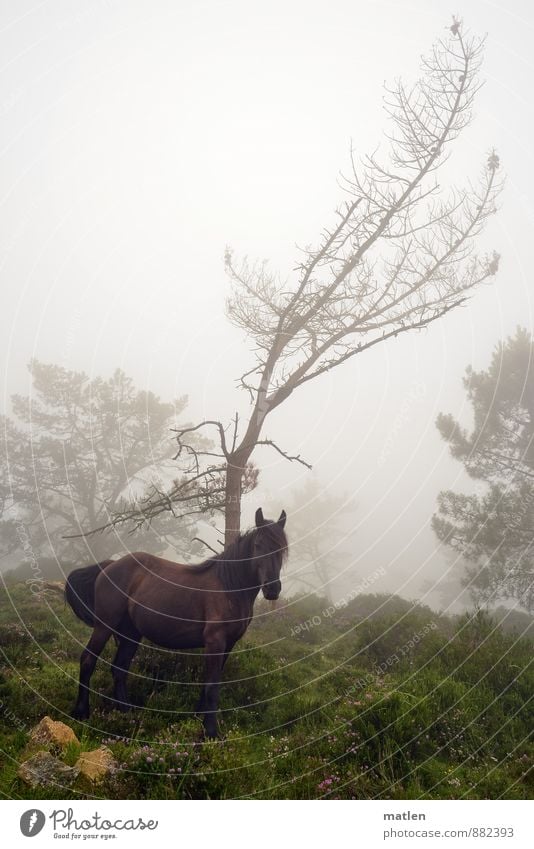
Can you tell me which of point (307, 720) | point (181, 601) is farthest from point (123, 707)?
point (307, 720)

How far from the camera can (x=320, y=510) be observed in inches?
1639

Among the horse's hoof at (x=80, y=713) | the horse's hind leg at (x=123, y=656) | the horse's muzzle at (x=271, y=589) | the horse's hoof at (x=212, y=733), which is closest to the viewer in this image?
the horse's muzzle at (x=271, y=589)

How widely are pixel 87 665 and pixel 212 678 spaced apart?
5.86 feet

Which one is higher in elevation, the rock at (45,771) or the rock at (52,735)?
the rock at (52,735)

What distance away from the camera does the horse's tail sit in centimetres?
620

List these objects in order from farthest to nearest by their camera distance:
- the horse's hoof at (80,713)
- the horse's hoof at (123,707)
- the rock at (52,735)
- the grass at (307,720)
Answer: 1. the horse's hoof at (123,707)
2. the horse's hoof at (80,713)
3. the rock at (52,735)
4. the grass at (307,720)

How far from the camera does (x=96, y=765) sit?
13.0 ft

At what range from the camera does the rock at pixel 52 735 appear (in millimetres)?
4258

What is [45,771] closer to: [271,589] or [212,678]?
[212,678]

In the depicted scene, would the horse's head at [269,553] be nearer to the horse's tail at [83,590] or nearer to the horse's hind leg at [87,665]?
the horse's hind leg at [87,665]

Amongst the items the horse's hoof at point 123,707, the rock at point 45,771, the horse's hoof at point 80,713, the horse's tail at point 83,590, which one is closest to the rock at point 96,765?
the rock at point 45,771

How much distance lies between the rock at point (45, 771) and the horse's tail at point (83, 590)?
2.34m

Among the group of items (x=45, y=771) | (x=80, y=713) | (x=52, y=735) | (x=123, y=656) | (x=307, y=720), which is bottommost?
(x=307, y=720)

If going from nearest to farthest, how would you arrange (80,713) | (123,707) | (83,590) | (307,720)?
(80,713) < (307,720) < (123,707) < (83,590)
